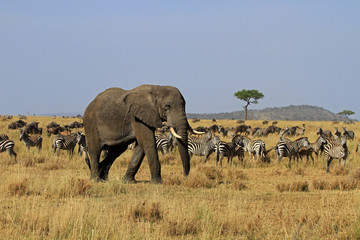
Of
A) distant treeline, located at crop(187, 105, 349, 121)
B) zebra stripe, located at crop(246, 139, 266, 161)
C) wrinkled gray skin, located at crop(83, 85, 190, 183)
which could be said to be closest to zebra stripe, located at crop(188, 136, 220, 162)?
zebra stripe, located at crop(246, 139, 266, 161)

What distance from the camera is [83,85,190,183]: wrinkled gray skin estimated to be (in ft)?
43.6

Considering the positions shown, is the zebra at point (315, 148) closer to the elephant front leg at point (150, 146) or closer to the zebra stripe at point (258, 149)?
the zebra stripe at point (258, 149)

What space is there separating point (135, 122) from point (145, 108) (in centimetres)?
51

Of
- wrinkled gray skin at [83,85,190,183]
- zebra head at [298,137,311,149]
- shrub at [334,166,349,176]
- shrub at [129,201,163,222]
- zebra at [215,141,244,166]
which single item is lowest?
shrub at [334,166,349,176]

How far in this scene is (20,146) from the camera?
2488 centimetres

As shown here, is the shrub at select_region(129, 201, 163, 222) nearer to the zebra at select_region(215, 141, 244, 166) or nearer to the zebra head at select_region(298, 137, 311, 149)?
the zebra at select_region(215, 141, 244, 166)

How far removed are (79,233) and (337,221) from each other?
14.8 feet

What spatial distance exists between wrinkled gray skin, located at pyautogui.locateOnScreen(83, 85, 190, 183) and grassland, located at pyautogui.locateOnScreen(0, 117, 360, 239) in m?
0.82

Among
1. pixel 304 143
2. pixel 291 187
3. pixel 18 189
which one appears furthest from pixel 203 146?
pixel 18 189

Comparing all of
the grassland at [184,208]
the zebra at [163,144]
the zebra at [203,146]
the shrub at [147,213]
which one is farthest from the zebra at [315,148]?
the shrub at [147,213]

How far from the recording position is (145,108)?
1346cm

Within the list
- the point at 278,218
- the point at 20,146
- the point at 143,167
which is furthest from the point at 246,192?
the point at 20,146

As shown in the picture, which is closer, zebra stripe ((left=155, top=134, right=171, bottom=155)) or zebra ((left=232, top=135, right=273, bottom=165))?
zebra ((left=232, top=135, right=273, bottom=165))

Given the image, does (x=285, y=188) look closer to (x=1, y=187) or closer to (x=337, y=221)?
(x=337, y=221)
